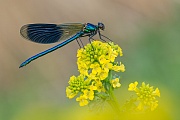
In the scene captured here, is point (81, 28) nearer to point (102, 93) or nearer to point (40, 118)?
point (40, 118)

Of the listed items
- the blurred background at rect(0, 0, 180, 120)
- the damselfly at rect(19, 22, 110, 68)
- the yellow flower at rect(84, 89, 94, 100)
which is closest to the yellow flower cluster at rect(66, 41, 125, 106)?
the yellow flower at rect(84, 89, 94, 100)

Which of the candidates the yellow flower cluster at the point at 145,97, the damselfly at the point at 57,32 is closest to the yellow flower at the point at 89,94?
the yellow flower cluster at the point at 145,97

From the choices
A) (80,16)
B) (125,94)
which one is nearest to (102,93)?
(125,94)

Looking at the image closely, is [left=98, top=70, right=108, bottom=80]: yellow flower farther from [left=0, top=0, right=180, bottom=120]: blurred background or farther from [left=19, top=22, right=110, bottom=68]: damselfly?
[left=0, top=0, right=180, bottom=120]: blurred background

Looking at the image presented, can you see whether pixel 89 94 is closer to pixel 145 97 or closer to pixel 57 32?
pixel 145 97

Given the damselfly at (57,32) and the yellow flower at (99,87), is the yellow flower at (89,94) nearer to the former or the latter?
the yellow flower at (99,87)

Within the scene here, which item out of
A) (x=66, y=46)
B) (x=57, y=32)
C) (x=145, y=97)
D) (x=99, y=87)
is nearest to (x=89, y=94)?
(x=99, y=87)
